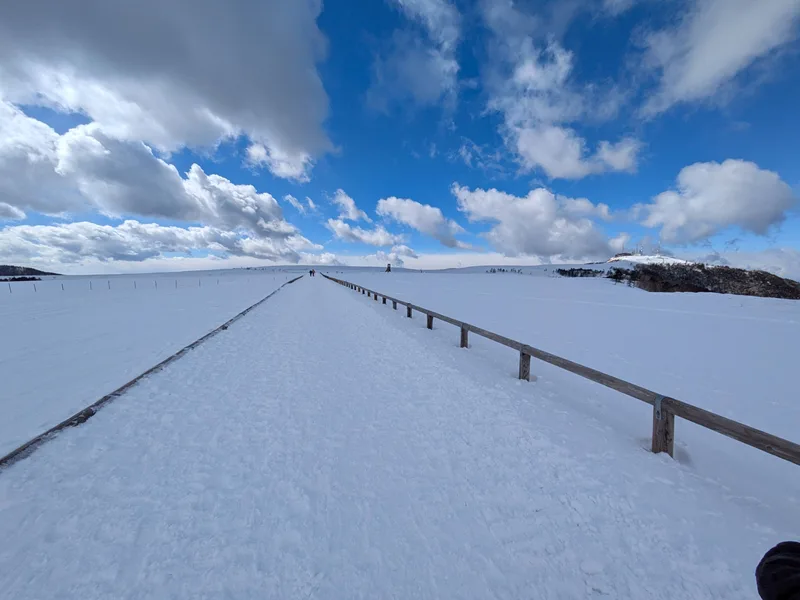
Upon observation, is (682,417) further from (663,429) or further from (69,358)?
(69,358)

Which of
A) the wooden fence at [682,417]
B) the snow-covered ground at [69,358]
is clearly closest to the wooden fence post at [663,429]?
the wooden fence at [682,417]

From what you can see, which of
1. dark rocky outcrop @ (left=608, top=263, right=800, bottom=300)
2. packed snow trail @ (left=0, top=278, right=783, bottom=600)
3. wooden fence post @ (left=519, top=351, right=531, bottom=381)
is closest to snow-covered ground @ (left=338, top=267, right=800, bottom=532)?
wooden fence post @ (left=519, top=351, right=531, bottom=381)

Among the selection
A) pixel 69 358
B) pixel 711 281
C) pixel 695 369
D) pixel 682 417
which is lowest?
pixel 69 358

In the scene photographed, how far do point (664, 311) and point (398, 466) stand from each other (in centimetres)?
1875

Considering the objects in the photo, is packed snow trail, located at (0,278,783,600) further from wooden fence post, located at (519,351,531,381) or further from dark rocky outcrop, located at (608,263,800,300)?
dark rocky outcrop, located at (608,263,800,300)

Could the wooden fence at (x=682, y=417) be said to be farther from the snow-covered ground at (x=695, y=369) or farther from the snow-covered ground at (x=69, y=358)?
the snow-covered ground at (x=69, y=358)

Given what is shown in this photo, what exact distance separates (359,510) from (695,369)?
858cm

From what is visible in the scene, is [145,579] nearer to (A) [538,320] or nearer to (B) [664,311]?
(A) [538,320]

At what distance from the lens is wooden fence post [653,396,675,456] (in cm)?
358

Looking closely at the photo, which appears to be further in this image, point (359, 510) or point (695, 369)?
point (695, 369)

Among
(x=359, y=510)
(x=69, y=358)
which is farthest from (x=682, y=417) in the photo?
(x=69, y=358)

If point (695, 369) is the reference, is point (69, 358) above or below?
below

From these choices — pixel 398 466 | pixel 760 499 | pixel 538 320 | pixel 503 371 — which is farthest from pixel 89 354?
pixel 538 320

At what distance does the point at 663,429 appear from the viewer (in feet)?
11.9
